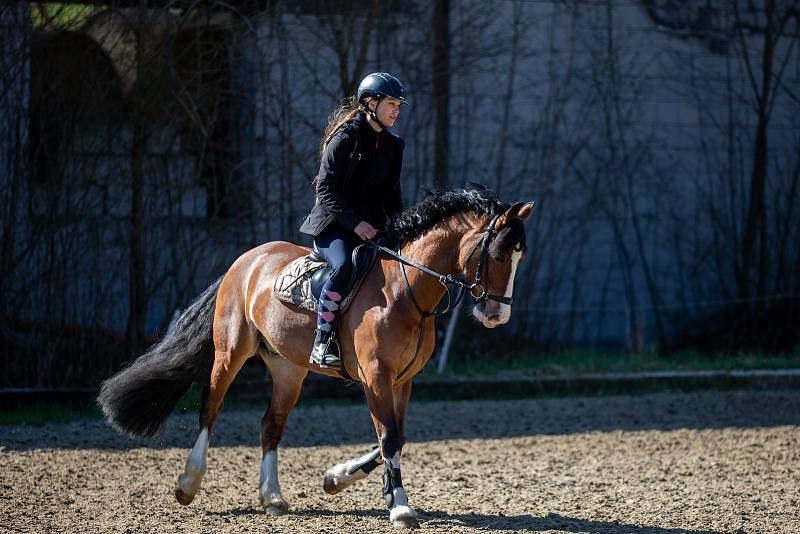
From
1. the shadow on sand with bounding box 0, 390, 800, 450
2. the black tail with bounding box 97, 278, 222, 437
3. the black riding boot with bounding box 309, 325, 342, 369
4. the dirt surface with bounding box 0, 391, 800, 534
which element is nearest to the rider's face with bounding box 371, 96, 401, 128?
the black riding boot with bounding box 309, 325, 342, 369

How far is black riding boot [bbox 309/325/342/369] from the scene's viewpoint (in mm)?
5684

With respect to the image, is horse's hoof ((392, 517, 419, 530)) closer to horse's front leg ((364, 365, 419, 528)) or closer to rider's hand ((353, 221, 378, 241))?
horse's front leg ((364, 365, 419, 528))

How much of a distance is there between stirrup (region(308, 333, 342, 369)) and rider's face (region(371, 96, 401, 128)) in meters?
1.26

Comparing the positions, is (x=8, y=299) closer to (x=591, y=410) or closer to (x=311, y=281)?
(x=311, y=281)

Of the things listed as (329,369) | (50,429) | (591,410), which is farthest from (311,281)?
(591,410)

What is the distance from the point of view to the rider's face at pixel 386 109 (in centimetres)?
574

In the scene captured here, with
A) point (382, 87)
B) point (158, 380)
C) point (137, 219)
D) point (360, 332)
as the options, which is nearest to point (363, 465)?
point (360, 332)

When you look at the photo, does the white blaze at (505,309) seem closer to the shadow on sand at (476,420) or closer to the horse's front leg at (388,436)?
the horse's front leg at (388,436)

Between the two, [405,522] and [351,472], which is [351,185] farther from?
[405,522]

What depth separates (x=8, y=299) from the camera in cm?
941

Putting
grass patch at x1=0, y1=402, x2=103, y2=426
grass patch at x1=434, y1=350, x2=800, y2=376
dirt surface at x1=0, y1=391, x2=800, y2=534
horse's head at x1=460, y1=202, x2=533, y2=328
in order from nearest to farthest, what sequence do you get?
1. horse's head at x1=460, y1=202, x2=533, y2=328
2. dirt surface at x1=0, y1=391, x2=800, y2=534
3. grass patch at x1=0, y1=402, x2=103, y2=426
4. grass patch at x1=434, y1=350, x2=800, y2=376

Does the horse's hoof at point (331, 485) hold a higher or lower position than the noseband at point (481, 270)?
lower

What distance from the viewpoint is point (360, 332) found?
5.59m

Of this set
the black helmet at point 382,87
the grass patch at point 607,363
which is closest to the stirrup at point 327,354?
the black helmet at point 382,87
